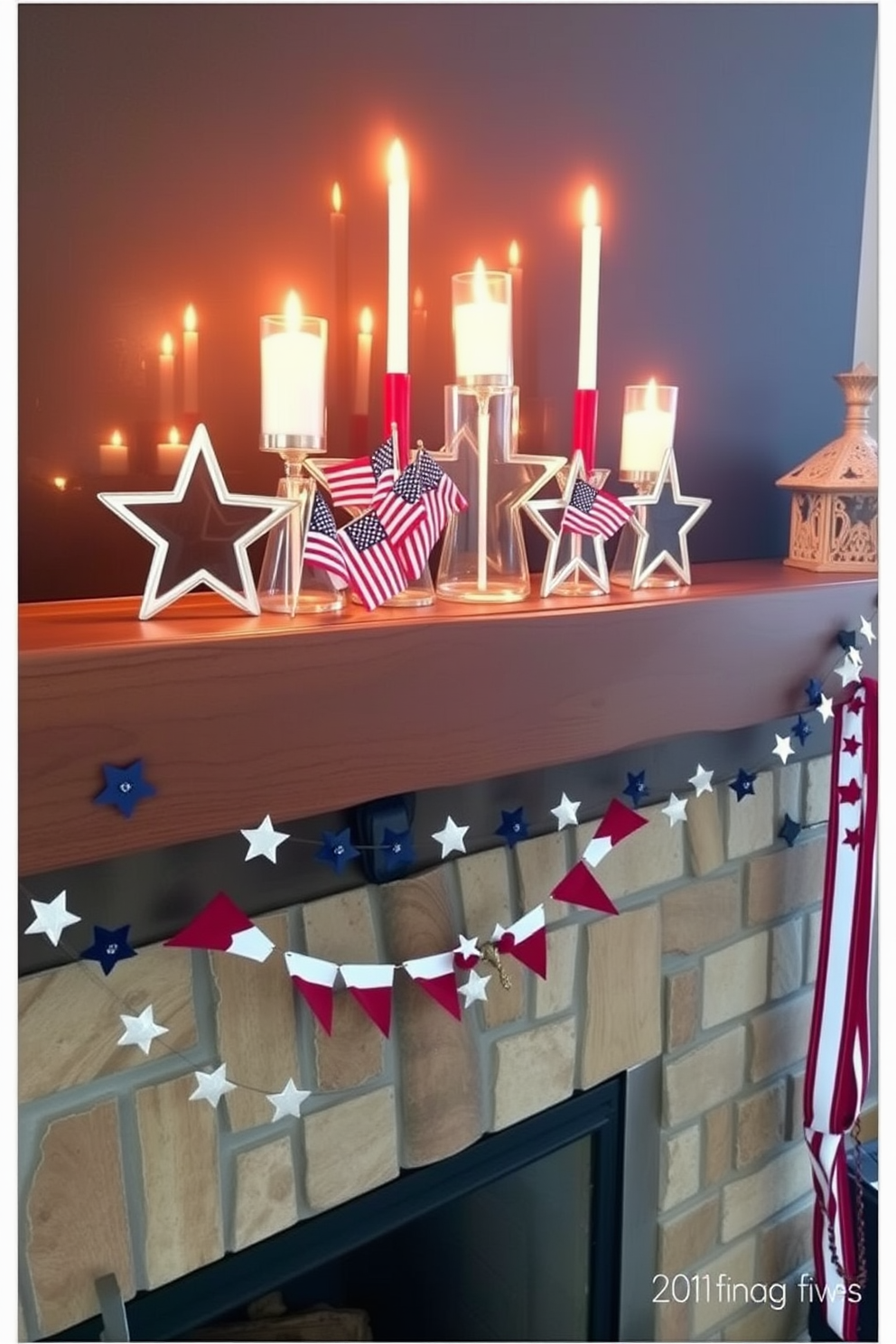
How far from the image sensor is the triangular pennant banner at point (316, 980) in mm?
840

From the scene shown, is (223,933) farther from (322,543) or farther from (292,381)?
(292,381)

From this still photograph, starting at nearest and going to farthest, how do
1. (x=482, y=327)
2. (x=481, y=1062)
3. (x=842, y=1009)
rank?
(x=482, y=327) < (x=481, y=1062) < (x=842, y=1009)

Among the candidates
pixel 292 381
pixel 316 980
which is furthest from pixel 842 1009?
pixel 292 381

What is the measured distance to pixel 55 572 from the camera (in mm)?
806

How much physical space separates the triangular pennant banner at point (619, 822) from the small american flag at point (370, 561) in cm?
36

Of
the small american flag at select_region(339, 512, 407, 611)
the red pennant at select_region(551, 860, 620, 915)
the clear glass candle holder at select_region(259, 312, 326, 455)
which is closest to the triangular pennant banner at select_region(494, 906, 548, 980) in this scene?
the red pennant at select_region(551, 860, 620, 915)

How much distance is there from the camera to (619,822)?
1017 millimetres

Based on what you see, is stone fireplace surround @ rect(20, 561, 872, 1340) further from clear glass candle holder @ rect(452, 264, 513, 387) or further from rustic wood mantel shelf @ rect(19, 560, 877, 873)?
clear glass candle holder @ rect(452, 264, 513, 387)

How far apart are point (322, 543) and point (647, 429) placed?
0.42 meters

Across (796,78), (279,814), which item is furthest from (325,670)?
(796,78)

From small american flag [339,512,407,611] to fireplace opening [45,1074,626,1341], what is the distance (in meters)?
0.60

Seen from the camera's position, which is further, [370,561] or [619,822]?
[619,822]

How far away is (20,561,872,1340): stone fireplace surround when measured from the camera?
0.79 metres
